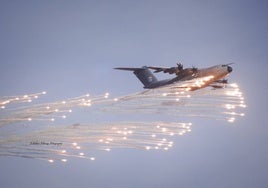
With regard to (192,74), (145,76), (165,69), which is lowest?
(192,74)

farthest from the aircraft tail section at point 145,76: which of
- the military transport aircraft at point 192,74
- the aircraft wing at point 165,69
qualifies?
the aircraft wing at point 165,69

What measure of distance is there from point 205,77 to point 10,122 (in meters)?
20.5

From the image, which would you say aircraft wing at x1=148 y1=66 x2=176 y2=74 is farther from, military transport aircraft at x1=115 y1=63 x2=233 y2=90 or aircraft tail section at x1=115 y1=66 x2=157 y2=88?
aircraft tail section at x1=115 y1=66 x2=157 y2=88

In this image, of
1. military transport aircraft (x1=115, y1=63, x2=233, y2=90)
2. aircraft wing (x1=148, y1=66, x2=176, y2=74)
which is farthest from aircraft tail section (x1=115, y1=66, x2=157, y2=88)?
aircraft wing (x1=148, y1=66, x2=176, y2=74)

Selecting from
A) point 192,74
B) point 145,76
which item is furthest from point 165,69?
point 145,76

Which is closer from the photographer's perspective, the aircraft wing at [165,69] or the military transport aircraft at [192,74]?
the military transport aircraft at [192,74]

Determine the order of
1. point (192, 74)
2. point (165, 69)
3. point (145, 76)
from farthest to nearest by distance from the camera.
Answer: point (145, 76), point (165, 69), point (192, 74)

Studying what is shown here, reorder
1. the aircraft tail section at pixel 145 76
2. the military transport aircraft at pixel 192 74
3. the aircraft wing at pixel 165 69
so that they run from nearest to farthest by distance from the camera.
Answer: the military transport aircraft at pixel 192 74
the aircraft wing at pixel 165 69
the aircraft tail section at pixel 145 76

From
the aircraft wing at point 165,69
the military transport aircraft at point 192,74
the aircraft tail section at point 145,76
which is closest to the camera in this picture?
the military transport aircraft at point 192,74

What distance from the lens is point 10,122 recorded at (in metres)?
19.4

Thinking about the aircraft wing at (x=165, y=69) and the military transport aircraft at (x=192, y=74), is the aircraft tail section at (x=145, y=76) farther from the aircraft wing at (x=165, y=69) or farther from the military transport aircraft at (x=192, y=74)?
the aircraft wing at (x=165, y=69)

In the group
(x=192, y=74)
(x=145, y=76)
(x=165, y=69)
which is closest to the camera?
(x=192, y=74)

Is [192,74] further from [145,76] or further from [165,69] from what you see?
[145,76]

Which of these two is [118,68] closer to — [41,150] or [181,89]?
[181,89]
